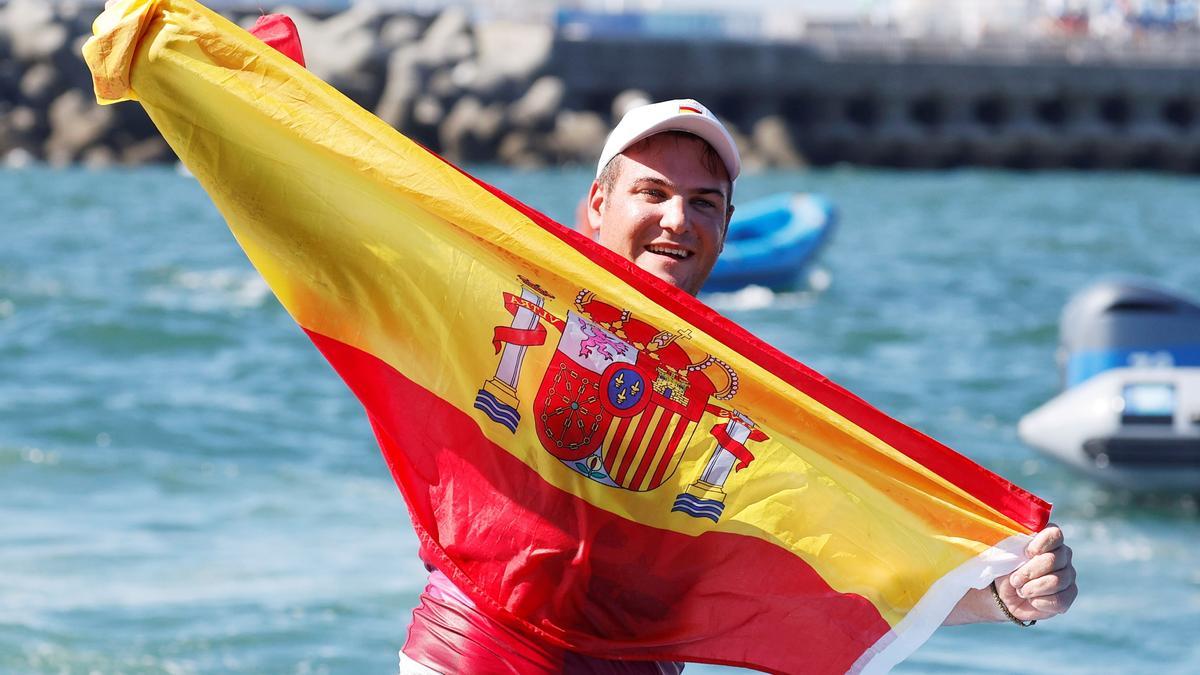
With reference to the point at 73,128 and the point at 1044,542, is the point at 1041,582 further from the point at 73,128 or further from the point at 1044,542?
the point at 73,128

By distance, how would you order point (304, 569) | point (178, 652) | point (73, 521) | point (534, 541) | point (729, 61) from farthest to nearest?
point (729, 61) → point (73, 521) → point (304, 569) → point (178, 652) → point (534, 541)

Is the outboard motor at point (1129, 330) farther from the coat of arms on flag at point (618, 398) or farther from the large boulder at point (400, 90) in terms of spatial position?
the large boulder at point (400, 90)

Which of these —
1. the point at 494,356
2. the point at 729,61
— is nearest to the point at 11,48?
the point at 729,61

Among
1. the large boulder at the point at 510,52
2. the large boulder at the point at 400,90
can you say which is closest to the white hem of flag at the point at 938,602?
the large boulder at the point at 400,90

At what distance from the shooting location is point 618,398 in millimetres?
2713

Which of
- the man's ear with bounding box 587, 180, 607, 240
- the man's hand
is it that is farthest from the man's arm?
the man's ear with bounding box 587, 180, 607, 240

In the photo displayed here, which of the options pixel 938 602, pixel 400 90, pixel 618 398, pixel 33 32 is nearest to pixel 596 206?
pixel 618 398

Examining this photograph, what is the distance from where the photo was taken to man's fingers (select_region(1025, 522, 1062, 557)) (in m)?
2.65

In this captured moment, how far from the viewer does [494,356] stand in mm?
2695

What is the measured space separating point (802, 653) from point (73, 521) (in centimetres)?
615

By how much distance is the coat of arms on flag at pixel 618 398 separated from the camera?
106 inches

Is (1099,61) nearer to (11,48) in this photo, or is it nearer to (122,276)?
(11,48)

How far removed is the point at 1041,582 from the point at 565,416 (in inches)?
30.3

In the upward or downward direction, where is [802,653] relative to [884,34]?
downward
